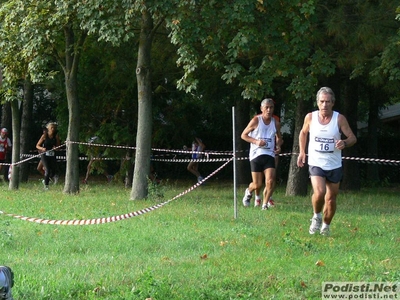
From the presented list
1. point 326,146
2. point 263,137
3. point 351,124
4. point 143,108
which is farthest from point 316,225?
point 351,124

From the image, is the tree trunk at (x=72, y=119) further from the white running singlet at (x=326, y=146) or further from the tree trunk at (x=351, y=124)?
the white running singlet at (x=326, y=146)

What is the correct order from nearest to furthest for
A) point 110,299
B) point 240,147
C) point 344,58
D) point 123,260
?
point 110,299
point 123,260
point 344,58
point 240,147

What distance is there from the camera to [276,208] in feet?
46.6

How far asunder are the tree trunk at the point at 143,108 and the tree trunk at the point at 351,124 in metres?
7.51

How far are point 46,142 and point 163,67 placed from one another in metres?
4.00

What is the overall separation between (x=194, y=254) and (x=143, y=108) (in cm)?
766

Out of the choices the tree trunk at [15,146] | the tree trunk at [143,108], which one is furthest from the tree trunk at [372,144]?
the tree trunk at [143,108]

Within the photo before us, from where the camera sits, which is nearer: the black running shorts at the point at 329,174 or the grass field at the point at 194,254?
the grass field at the point at 194,254

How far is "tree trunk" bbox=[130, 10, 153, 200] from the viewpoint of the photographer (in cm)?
1623

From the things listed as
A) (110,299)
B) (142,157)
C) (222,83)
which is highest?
(222,83)

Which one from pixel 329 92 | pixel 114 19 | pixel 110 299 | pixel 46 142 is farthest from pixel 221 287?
pixel 46 142

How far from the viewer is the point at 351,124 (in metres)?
22.0

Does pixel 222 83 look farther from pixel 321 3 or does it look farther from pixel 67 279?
pixel 67 279

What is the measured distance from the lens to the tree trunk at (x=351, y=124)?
22.1 metres
